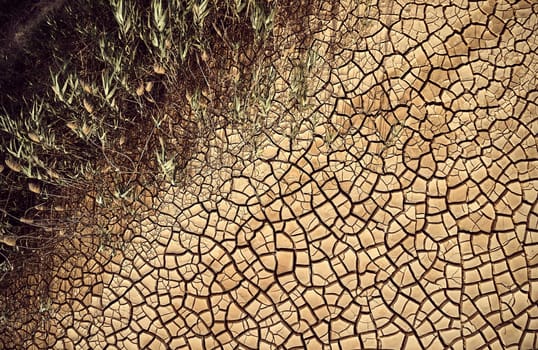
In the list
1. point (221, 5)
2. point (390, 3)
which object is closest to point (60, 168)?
point (221, 5)

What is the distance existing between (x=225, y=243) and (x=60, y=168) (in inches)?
39.4

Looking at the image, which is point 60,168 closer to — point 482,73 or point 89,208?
point 89,208

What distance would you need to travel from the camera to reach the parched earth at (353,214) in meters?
2.67

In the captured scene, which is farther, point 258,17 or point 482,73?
point 482,73

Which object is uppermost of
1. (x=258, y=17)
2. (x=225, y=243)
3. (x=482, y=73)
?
(x=258, y=17)

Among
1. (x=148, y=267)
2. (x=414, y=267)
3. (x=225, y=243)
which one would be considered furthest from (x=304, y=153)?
(x=148, y=267)

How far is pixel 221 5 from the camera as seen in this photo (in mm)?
2945

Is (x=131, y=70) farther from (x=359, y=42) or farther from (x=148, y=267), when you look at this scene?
(x=359, y=42)

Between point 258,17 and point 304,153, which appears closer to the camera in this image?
point 258,17

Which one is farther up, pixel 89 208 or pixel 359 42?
pixel 359 42

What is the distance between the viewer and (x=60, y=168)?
2.78 meters

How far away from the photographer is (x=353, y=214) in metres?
2.79

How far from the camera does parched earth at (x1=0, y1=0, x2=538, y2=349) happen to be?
2.67m

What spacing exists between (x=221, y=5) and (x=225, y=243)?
1.38 metres
